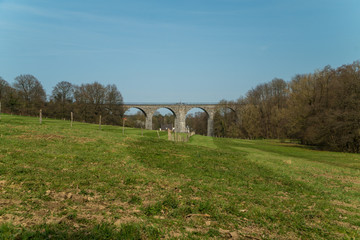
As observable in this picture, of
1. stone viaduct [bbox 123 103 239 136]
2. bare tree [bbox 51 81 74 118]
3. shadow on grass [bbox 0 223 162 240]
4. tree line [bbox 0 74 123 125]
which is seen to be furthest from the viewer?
stone viaduct [bbox 123 103 239 136]

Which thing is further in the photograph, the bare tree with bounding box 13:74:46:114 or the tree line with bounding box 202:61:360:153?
the bare tree with bounding box 13:74:46:114

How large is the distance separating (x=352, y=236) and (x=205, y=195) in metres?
4.02

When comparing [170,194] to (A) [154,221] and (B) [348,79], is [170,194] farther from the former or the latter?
(B) [348,79]

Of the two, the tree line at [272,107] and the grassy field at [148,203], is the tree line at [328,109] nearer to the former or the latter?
the tree line at [272,107]

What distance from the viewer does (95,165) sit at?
10.5 m

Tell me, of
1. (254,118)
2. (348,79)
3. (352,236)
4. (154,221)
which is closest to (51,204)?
(154,221)

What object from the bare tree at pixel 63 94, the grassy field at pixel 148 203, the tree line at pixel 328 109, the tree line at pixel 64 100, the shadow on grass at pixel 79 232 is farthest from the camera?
the bare tree at pixel 63 94

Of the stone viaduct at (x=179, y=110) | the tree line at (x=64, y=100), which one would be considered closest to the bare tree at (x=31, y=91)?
the tree line at (x=64, y=100)

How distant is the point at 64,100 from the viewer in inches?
3270

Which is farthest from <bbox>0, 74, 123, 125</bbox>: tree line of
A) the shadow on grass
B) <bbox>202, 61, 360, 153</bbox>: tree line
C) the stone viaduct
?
the shadow on grass

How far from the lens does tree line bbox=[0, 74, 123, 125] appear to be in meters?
67.8

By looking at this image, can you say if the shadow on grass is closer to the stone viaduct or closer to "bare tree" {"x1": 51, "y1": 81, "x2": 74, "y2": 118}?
"bare tree" {"x1": 51, "y1": 81, "x2": 74, "y2": 118}

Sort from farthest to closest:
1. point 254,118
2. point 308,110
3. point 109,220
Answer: point 254,118
point 308,110
point 109,220

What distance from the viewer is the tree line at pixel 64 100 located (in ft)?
222
